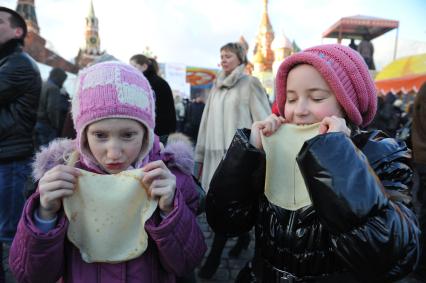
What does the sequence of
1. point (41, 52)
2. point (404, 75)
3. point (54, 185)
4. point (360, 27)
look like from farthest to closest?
1. point (41, 52)
2. point (360, 27)
3. point (404, 75)
4. point (54, 185)

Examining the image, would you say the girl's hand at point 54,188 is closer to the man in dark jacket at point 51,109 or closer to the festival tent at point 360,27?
the man in dark jacket at point 51,109

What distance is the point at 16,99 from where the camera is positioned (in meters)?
2.57

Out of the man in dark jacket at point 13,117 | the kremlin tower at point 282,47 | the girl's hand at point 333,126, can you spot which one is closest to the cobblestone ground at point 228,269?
the man in dark jacket at point 13,117

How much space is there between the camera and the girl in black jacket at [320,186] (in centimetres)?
92

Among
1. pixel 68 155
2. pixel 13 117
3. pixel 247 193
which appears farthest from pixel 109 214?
pixel 13 117

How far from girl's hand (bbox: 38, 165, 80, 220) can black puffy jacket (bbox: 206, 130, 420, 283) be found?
1.73 feet

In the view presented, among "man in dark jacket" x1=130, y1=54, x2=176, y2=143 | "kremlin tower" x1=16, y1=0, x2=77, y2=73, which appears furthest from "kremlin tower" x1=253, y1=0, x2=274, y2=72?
"man in dark jacket" x1=130, y1=54, x2=176, y2=143

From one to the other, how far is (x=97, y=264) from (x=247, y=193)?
62 cm

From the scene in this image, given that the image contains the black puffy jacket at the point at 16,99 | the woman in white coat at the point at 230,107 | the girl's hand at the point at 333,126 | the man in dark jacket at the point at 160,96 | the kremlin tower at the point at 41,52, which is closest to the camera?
the girl's hand at the point at 333,126

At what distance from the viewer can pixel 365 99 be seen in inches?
46.2

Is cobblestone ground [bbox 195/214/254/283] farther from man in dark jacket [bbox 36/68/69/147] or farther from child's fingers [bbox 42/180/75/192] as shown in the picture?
man in dark jacket [bbox 36/68/69/147]

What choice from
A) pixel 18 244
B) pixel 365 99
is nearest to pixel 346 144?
pixel 365 99

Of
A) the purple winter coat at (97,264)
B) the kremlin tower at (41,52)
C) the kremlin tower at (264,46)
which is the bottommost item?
the purple winter coat at (97,264)

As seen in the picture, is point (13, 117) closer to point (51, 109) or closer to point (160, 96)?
point (160, 96)
